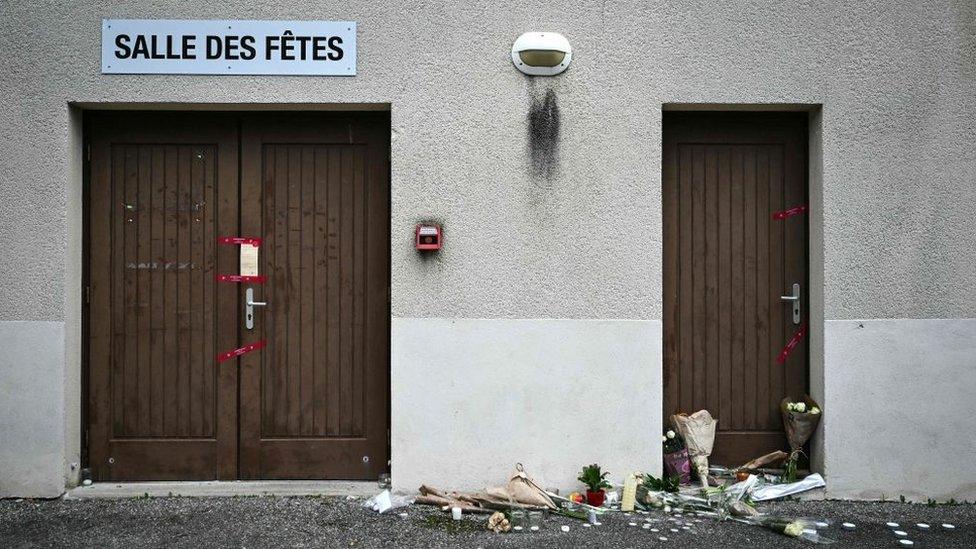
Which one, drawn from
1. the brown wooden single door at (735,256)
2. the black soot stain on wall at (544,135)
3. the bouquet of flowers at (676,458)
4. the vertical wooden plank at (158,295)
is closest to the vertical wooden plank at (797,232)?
the brown wooden single door at (735,256)

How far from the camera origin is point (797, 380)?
17.8ft

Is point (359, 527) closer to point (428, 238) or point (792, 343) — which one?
point (428, 238)

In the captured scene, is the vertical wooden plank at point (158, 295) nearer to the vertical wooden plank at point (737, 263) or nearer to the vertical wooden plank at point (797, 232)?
the vertical wooden plank at point (737, 263)

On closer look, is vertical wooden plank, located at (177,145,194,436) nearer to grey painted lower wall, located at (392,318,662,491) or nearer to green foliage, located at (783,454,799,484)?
grey painted lower wall, located at (392,318,662,491)

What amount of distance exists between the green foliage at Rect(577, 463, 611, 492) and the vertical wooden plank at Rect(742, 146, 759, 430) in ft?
3.78

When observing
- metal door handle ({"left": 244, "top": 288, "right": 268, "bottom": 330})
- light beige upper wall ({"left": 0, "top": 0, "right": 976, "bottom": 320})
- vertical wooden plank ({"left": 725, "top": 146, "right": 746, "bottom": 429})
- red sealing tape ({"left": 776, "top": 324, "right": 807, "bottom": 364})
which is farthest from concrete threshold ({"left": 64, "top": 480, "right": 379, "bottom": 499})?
red sealing tape ({"left": 776, "top": 324, "right": 807, "bottom": 364})

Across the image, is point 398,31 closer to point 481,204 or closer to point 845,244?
point 481,204

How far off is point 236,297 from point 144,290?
591mm

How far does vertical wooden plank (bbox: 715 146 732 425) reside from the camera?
5.41 meters

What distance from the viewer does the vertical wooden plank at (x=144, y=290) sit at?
5.32 meters

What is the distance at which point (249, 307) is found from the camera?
530cm

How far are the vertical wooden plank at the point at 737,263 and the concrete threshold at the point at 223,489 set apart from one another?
8.08 ft

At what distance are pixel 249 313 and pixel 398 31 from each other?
6.58ft

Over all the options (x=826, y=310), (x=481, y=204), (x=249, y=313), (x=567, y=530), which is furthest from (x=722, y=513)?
(x=249, y=313)
